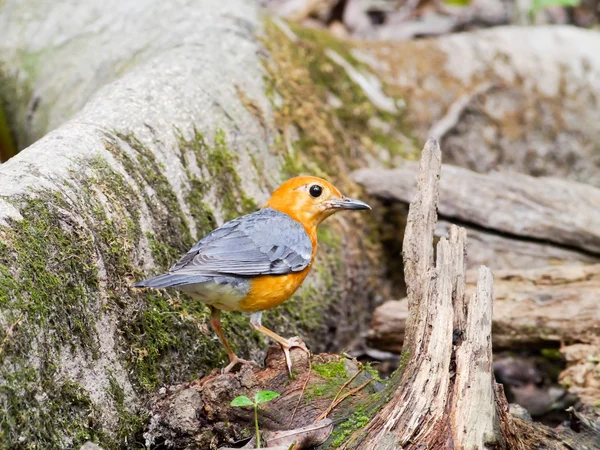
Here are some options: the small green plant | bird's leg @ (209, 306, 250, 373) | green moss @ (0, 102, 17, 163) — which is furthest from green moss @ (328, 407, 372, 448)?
green moss @ (0, 102, 17, 163)

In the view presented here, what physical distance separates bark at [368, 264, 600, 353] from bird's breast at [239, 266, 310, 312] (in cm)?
150

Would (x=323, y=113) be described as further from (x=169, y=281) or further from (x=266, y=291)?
(x=169, y=281)

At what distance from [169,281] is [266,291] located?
31.2 inches

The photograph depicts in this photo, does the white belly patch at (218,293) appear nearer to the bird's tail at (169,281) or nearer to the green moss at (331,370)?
the bird's tail at (169,281)

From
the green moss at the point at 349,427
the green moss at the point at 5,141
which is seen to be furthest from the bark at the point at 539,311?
the green moss at the point at 5,141

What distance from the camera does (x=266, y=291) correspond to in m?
4.36

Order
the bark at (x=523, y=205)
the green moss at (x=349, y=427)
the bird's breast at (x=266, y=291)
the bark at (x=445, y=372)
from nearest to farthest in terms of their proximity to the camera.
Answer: the bark at (x=445, y=372) → the green moss at (x=349, y=427) → the bird's breast at (x=266, y=291) → the bark at (x=523, y=205)

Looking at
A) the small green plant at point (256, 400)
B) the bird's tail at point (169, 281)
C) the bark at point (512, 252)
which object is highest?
the bird's tail at point (169, 281)

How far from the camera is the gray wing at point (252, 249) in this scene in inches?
161

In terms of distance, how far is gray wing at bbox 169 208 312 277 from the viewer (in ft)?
13.5

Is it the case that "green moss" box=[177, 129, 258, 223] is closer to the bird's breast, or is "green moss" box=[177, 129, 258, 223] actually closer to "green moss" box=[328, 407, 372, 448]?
the bird's breast

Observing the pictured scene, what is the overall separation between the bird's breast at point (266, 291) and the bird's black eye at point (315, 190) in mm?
705

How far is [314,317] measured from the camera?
19.5ft

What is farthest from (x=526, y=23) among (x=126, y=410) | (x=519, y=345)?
(x=126, y=410)
